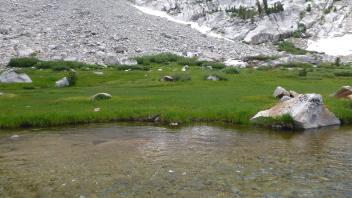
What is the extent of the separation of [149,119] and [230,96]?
13.2 metres

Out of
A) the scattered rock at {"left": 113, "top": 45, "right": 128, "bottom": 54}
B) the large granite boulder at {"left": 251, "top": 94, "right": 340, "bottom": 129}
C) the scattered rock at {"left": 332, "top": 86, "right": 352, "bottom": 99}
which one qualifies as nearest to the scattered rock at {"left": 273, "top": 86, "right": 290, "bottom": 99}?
the scattered rock at {"left": 332, "top": 86, "right": 352, "bottom": 99}

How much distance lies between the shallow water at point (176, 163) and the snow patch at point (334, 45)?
122 metres

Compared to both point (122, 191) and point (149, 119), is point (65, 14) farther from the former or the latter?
point (122, 191)

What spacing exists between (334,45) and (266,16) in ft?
103

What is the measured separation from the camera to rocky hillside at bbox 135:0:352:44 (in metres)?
164

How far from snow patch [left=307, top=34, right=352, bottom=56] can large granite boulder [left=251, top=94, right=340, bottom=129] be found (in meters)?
115

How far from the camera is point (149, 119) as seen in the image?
3722 centimetres

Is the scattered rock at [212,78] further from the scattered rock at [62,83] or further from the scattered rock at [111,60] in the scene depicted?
the scattered rock at [111,60]

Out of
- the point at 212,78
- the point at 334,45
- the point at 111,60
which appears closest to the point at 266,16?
the point at 334,45

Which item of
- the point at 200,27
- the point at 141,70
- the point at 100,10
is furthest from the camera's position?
the point at 200,27

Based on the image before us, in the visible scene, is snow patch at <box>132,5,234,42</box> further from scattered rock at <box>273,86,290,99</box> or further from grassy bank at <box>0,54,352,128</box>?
scattered rock at <box>273,86,290,99</box>

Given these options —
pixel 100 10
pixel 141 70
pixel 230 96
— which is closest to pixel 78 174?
pixel 230 96

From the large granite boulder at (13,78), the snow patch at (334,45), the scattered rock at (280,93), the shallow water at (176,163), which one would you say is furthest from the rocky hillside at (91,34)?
the shallow water at (176,163)

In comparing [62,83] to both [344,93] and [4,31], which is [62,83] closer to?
[344,93]
